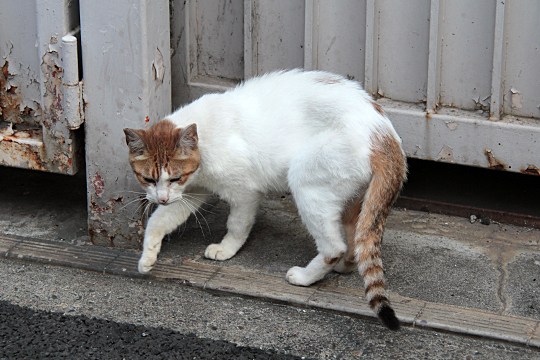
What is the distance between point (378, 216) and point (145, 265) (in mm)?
1123

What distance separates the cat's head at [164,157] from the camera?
15.6 ft

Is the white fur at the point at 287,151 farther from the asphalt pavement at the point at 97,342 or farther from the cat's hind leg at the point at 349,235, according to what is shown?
the asphalt pavement at the point at 97,342

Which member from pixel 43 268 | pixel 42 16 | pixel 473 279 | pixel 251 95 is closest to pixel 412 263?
pixel 473 279

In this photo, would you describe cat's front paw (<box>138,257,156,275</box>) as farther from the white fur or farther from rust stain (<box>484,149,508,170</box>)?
rust stain (<box>484,149,508,170</box>)

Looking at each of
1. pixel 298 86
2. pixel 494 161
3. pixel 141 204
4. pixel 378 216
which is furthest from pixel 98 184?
pixel 494 161

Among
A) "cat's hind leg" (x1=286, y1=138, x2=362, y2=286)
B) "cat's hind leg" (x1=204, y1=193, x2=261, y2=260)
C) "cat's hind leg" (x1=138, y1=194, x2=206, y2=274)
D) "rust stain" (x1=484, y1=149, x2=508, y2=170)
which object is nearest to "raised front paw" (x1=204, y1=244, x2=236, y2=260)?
"cat's hind leg" (x1=204, y1=193, x2=261, y2=260)

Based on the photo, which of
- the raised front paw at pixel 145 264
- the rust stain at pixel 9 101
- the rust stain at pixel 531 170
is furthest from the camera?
the rust stain at pixel 9 101

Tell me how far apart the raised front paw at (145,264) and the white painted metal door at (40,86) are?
0.64 meters

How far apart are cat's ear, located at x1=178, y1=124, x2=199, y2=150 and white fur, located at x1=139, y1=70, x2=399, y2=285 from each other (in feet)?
0.37

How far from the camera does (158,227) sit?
500 centimetres

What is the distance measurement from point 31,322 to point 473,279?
1976 mm

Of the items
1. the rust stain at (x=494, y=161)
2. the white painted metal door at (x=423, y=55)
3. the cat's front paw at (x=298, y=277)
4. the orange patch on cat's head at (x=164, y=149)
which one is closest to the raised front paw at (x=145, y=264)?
the orange patch on cat's head at (x=164, y=149)

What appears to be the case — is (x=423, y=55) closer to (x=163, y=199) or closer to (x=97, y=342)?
(x=163, y=199)

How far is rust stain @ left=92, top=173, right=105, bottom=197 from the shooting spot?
16.9 ft
